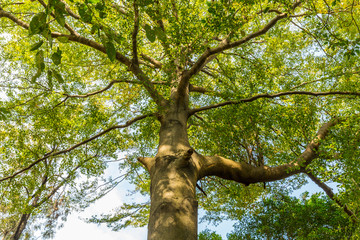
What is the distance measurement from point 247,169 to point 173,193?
2022 millimetres

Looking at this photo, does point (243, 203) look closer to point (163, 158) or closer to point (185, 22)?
point (163, 158)

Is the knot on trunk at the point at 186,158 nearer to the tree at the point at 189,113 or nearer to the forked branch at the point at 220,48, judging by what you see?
the tree at the point at 189,113

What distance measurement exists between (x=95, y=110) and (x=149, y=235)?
4.01 m

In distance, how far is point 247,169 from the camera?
456cm

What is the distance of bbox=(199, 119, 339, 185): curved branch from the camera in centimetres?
432

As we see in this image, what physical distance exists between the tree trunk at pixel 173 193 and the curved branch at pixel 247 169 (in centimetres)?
50

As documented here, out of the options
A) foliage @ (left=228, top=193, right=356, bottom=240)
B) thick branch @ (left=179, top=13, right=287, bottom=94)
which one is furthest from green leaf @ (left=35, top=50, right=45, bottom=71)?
foliage @ (left=228, top=193, right=356, bottom=240)

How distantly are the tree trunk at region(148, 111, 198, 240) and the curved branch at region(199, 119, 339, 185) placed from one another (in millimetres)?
499

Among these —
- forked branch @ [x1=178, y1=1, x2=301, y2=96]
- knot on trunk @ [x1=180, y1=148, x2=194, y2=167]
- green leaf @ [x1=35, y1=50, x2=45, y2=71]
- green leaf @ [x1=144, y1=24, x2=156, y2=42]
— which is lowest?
green leaf @ [x1=35, y1=50, x2=45, y2=71]

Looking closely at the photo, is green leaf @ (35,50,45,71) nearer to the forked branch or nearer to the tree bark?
the tree bark

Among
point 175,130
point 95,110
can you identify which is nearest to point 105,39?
point 175,130

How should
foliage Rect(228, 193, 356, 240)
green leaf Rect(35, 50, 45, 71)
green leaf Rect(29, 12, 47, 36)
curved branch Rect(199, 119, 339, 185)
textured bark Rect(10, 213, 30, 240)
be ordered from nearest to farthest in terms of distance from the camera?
green leaf Rect(29, 12, 47, 36) < green leaf Rect(35, 50, 45, 71) < curved branch Rect(199, 119, 339, 185) < foliage Rect(228, 193, 356, 240) < textured bark Rect(10, 213, 30, 240)

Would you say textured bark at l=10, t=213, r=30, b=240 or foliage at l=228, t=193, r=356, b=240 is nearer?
foliage at l=228, t=193, r=356, b=240

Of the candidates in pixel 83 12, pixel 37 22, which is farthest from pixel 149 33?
pixel 37 22
